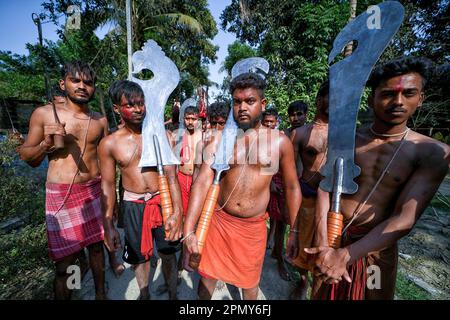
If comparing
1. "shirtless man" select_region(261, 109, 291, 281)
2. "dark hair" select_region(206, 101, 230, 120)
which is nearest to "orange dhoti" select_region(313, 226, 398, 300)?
"shirtless man" select_region(261, 109, 291, 281)

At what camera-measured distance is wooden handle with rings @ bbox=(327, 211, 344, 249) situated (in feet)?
4.00

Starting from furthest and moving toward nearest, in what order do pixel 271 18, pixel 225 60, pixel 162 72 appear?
1. pixel 225 60
2. pixel 271 18
3. pixel 162 72

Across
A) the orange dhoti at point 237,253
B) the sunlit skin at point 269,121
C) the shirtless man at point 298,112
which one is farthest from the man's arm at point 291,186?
the sunlit skin at point 269,121

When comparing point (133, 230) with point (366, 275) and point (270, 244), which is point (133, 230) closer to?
point (366, 275)

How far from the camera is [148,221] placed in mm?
2035

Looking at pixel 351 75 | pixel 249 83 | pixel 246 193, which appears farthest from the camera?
pixel 246 193

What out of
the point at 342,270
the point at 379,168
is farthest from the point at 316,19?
the point at 342,270

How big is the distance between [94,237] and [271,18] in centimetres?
1005

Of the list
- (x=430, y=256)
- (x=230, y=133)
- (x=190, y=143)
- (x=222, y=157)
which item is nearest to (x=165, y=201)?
(x=222, y=157)

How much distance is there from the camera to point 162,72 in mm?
2002

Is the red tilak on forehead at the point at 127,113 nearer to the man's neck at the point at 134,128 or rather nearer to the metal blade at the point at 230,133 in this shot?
the man's neck at the point at 134,128

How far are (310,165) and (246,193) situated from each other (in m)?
1.08

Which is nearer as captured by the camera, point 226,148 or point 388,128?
point 388,128
